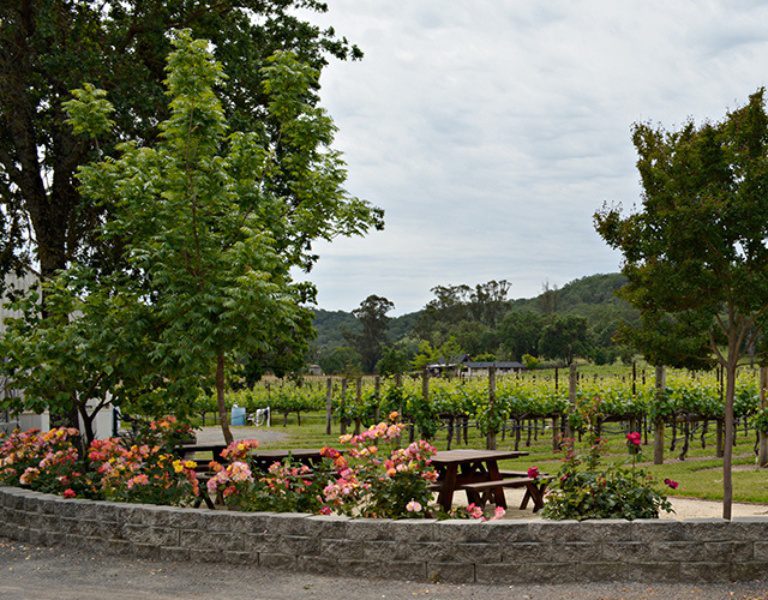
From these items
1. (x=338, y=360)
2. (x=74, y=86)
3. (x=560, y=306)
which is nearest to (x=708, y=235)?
(x=74, y=86)

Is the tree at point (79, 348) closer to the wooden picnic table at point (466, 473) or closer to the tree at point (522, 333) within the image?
the wooden picnic table at point (466, 473)

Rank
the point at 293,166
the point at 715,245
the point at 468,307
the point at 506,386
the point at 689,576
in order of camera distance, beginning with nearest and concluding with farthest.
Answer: the point at 689,576
the point at 715,245
the point at 293,166
the point at 506,386
the point at 468,307

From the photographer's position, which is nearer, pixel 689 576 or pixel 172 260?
pixel 689 576

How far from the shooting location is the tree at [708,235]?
6824 millimetres

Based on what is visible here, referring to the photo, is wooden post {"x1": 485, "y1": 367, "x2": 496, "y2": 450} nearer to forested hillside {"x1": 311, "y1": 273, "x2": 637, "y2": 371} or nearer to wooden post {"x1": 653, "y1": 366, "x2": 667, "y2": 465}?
wooden post {"x1": 653, "y1": 366, "x2": 667, "y2": 465}

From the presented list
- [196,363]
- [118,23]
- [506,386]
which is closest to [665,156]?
[196,363]

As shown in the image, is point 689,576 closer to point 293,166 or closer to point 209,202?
point 209,202

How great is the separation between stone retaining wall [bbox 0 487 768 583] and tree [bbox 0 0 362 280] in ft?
18.1

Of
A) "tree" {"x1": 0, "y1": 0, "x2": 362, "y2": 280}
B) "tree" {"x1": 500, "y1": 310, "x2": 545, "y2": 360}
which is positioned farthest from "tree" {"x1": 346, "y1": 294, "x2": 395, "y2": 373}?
"tree" {"x1": 0, "y1": 0, "x2": 362, "y2": 280}

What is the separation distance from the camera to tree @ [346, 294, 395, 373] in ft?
300

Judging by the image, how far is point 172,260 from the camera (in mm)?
7500

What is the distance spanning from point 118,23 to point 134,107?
66.1 inches

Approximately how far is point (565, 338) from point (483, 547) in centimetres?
7153

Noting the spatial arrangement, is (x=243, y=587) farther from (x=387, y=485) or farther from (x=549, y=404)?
(x=549, y=404)
